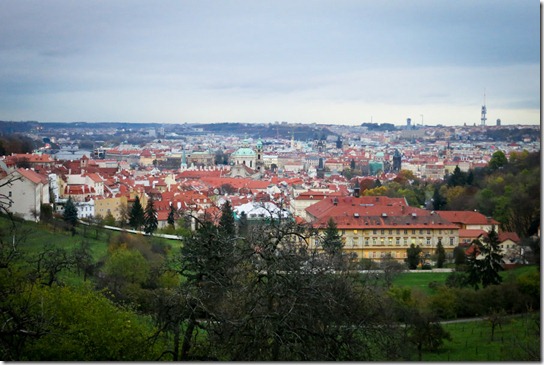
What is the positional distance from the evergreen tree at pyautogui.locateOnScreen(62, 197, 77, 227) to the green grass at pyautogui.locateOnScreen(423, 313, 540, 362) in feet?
17.1

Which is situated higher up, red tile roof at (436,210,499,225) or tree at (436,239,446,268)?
red tile roof at (436,210,499,225)

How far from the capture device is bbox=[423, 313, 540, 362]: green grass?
4941mm

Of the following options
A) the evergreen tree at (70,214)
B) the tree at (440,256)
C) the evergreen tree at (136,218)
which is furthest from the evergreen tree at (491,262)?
the evergreen tree at (70,214)

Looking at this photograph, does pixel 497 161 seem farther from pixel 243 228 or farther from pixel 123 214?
pixel 243 228

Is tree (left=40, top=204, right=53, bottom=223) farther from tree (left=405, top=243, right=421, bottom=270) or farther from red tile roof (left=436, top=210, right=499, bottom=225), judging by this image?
red tile roof (left=436, top=210, right=499, bottom=225)

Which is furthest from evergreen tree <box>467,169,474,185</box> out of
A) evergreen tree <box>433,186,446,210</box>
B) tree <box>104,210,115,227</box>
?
tree <box>104,210,115,227</box>

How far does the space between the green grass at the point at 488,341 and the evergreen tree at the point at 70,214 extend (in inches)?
205

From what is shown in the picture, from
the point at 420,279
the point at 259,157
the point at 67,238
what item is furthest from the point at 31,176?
the point at 259,157

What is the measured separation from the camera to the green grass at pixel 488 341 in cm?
494

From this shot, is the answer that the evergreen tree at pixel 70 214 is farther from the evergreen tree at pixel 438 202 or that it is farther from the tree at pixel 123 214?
the evergreen tree at pixel 438 202

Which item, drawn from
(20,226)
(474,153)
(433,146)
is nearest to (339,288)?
(20,226)

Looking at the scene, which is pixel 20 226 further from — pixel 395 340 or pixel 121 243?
pixel 395 340

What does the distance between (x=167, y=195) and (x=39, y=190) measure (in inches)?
317

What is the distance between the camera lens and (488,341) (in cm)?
621
